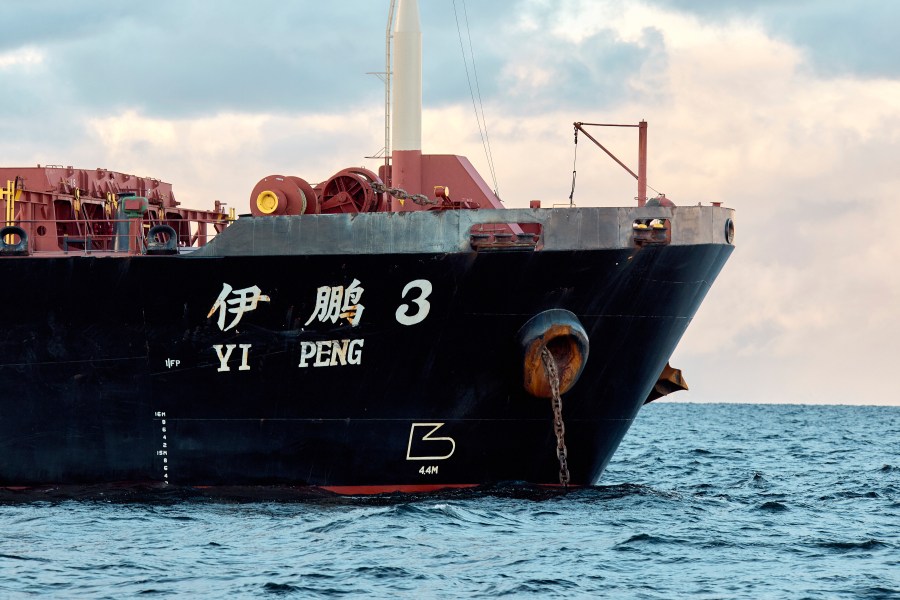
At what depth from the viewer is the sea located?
14.9 metres

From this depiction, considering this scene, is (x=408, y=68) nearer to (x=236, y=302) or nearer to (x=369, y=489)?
(x=236, y=302)

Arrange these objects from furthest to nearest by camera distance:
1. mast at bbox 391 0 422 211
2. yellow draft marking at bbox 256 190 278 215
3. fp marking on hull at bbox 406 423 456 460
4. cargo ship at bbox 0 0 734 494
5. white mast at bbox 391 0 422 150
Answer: white mast at bbox 391 0 422 150 < mast at bbox 391 0 422 211 < yellow draft marking at bbox 256 190 278 215 < fp marking on hull at bbox 406 423 456 460 < cargo ship at bbox 0 0 734 494

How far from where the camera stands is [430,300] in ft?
64.3

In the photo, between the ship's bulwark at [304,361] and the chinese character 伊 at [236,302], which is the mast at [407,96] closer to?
the ship's bulwark at [304,361]

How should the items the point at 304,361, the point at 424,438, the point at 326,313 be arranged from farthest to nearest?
1. the point at 424,438
2. the point at 304,361
3. the point at 326,313

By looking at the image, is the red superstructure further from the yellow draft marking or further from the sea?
the sea

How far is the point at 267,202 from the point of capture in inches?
806

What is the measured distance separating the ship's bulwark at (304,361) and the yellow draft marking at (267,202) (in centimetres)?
112

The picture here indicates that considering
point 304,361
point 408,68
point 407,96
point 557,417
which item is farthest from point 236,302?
point 408,68

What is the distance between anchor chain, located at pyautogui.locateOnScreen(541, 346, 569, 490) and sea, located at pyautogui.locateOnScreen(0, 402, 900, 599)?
40cm

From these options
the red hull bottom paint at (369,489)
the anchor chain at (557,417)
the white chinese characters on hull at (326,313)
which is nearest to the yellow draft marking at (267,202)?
the white chinese characters on hull at (326,313)

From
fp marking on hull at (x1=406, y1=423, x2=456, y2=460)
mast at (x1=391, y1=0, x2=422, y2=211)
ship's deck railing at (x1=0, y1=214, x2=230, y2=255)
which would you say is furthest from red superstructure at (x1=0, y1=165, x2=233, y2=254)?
fp marking on hull at (x1=406, y1=423, x2=456, y2=460)

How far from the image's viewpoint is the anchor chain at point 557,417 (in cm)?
1959

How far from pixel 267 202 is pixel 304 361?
2.63m
